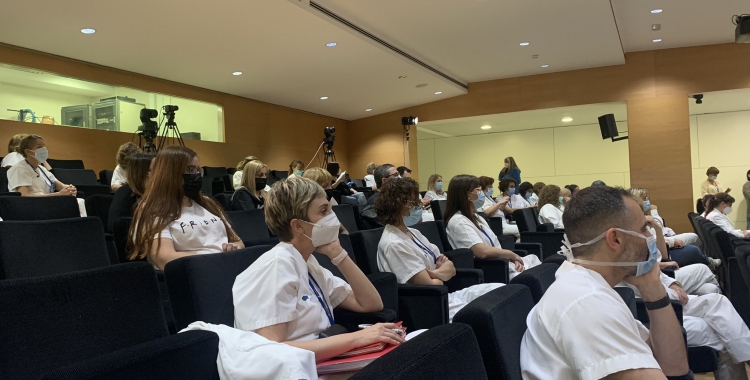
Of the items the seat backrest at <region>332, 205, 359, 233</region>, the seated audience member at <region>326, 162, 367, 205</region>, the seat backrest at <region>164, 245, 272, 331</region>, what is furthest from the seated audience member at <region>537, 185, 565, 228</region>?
the seat backrest at <region>164, 245, 272, 331</region>

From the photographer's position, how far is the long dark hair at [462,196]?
4027mm

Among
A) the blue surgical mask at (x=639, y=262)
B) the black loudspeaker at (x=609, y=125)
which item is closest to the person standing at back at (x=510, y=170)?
the black loudspeaker at (x=609, y=125)

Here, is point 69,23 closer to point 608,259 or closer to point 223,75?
point 223,75

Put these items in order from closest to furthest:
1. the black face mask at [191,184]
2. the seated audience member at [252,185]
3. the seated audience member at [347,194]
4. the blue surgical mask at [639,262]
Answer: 1. the blue surgical mask at [639,262]
2. the black face mask at [191,184]
3. the seated audience member at [252,185]
4. the seated audience member at [347,194]

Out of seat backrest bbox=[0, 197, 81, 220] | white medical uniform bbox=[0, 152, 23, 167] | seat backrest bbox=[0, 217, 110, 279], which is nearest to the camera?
seat backrest bbox=[0, 217, 110, 279]

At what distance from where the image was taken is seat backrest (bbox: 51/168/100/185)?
19.3ft

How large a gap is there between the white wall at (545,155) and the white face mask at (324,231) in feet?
41.8

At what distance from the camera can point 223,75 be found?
8.98 m

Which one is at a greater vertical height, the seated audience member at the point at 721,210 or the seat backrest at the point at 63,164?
the seat backrest at the point at 63,164

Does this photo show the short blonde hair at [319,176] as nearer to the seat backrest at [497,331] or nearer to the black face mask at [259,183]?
the black face mask at [259,183]

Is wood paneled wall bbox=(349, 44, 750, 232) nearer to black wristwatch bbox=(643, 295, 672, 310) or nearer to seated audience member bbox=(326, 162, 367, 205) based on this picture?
seated audience member bbox=(326, 162, 367, 205)

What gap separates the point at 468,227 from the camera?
3984 mm

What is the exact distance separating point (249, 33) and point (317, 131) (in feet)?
19.7

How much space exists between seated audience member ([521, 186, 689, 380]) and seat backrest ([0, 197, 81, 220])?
9.77 feet
